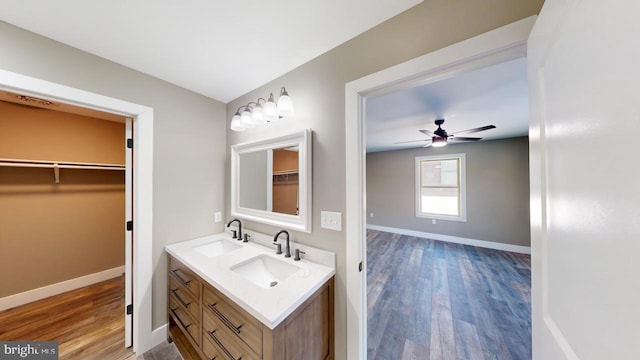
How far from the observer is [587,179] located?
426 mm

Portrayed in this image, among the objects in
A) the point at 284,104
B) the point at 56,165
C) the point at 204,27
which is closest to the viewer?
the point at 204,27

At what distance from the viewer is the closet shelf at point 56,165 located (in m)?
2.02

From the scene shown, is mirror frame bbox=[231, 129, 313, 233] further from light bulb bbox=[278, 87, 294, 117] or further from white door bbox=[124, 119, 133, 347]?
white door bbox=[124, 119, 133, 347]

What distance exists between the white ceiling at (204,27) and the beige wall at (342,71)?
0.29 ft

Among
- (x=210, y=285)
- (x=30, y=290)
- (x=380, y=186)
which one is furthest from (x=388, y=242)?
(x=30, y=290)

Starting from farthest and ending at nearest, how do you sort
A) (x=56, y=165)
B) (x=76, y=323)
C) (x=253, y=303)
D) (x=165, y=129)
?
(x=56, y=165), (x=76, y=323), (x=165, y=129), (x=253, y=303)

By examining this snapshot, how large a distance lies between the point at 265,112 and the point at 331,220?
100 cm

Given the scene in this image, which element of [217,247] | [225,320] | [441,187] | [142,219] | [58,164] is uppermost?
[58,164]

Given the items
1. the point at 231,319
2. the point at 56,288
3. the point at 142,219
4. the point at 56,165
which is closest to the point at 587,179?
the point at 231,319

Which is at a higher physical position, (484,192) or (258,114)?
(258,114)

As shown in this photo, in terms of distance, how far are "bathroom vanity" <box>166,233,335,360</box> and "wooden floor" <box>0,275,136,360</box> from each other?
1.87ft

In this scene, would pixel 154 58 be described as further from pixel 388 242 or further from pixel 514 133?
pixel 514 133

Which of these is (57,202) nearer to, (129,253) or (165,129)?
(129,253)

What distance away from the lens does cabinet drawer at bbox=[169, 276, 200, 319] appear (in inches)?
55.8
